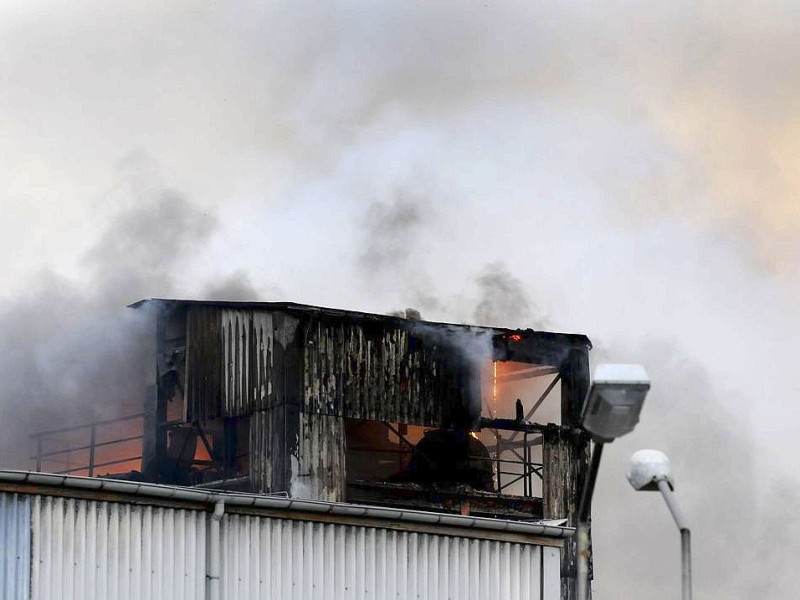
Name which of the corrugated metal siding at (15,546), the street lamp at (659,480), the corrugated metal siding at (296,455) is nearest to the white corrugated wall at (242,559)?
the corrugated metal siding at (15,546)

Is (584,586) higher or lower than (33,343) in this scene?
lower

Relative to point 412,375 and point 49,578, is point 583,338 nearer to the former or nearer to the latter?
point 412,375

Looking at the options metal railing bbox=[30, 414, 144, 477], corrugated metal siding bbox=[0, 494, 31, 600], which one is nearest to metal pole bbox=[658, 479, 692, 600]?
corrugated metal siding bbox=[0, 494, 31, 600]

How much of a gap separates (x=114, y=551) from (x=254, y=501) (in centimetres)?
165

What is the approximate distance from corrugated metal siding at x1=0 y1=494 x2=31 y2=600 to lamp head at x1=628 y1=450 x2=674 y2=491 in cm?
708

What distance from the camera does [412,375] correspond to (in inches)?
1396

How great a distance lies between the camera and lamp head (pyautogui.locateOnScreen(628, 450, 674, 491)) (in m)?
13.5

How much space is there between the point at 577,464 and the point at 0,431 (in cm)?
1373

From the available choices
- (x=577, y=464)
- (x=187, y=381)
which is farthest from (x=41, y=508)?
(x=577, y=464)

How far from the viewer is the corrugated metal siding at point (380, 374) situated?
112ft

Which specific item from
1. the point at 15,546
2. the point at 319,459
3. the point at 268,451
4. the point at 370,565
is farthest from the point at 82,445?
the point at 15,546

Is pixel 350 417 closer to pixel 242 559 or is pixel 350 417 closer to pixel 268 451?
pixel 268 451

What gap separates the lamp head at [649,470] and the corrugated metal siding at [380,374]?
20.5m

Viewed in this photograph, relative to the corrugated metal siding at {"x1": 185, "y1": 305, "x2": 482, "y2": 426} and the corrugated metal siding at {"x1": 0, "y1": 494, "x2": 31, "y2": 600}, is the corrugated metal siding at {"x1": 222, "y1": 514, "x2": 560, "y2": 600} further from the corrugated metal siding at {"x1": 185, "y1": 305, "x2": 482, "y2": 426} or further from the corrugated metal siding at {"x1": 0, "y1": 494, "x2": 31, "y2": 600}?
the corrugated metal siding at {"x1": 185, "y1": 305, "x2": 482, "y2": 426}
